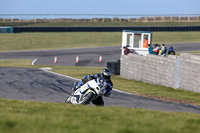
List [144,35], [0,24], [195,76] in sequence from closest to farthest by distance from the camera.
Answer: [195,76]
[144,35]
[0,24]

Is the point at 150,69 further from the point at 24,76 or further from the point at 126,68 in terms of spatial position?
the point at 24,76

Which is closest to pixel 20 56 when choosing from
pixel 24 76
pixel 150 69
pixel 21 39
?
pixel 21 39

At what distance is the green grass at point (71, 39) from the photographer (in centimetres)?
4953

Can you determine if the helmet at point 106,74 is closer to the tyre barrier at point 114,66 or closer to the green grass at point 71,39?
the tyre barrier at point 114,66

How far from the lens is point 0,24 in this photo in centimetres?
6219

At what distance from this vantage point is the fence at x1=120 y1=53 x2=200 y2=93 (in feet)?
60.0

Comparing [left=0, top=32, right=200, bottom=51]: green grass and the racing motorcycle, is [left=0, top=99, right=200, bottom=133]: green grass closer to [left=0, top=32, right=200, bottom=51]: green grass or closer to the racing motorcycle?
the racing motorcycle

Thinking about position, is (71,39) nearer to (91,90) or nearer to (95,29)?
(95,29)

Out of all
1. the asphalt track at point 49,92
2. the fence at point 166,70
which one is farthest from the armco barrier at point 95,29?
the fence at point 166,70

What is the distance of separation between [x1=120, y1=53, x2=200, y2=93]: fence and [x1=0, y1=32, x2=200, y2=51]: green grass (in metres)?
26.3

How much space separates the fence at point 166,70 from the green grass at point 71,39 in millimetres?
26345

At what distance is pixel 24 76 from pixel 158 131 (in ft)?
56.5

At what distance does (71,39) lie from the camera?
177 feet

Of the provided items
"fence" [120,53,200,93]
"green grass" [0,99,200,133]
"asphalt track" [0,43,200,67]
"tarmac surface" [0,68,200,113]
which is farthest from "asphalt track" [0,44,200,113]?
"green grass" [0,99,200,133]
